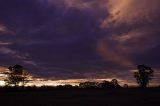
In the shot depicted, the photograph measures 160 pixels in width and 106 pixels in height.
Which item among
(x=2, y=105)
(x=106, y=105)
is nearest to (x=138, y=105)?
(x=106, y=105)

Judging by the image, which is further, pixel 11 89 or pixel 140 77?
pixel 140 77

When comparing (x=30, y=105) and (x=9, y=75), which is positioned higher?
(x=9, y=75)

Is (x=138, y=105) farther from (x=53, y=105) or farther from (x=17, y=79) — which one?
(x=17, y=79)

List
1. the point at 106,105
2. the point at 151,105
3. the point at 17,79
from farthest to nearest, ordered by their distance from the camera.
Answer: the point at 17,79
the point at 106,105
the point at 151,105

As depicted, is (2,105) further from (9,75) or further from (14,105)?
(9,75)

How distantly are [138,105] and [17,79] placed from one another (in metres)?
96.6

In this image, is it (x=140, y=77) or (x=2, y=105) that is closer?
(x=2, y=105)

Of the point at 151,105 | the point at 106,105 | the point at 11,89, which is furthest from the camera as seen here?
the point at 11,89

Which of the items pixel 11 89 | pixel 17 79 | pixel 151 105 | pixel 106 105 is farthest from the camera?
pixel 17 79

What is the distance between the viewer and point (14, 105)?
38.5 metres

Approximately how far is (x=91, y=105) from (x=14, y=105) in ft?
30.3

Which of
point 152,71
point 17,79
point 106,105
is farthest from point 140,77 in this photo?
point 106,105

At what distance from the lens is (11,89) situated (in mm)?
100375

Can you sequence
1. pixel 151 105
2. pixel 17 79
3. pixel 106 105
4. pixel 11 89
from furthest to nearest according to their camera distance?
pixel 17 79 → pixel 11 89 → pixel 106 105 → pixel 151 105
